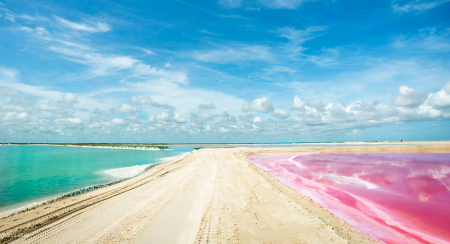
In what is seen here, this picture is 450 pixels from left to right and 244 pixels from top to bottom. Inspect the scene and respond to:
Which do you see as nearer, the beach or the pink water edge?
the beach

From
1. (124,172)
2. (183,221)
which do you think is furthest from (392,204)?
(124,172)

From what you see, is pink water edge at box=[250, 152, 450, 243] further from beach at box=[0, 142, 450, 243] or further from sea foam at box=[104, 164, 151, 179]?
sea foam at box=[104, 164, 151, 179]

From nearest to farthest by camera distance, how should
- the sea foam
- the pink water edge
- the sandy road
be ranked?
the sandy road, the pink water edge, the sea foam

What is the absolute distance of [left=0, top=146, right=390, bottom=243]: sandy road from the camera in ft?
20.6

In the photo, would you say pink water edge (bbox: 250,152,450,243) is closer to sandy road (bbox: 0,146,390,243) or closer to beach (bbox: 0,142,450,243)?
beach (bbox: 0,142,450,243)

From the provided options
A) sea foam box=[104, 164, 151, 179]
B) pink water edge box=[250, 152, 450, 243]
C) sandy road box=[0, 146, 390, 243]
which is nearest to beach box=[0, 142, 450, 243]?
sandy road box=[0, 146, 390, 243]

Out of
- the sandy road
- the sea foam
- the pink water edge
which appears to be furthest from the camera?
the sea foam

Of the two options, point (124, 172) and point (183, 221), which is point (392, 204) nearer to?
point (183, 221)

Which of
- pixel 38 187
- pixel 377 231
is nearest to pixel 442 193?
pixel 377 231

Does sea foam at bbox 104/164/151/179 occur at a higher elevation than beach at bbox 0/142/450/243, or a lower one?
lower

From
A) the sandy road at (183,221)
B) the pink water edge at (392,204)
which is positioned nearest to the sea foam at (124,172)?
the sandy road at (183,221)

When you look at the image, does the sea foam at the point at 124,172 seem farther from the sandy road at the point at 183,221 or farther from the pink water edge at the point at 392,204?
the pink water edge at the point at 392,204

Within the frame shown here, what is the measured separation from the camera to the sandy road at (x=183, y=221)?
6.29m

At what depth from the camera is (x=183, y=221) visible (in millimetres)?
7590
